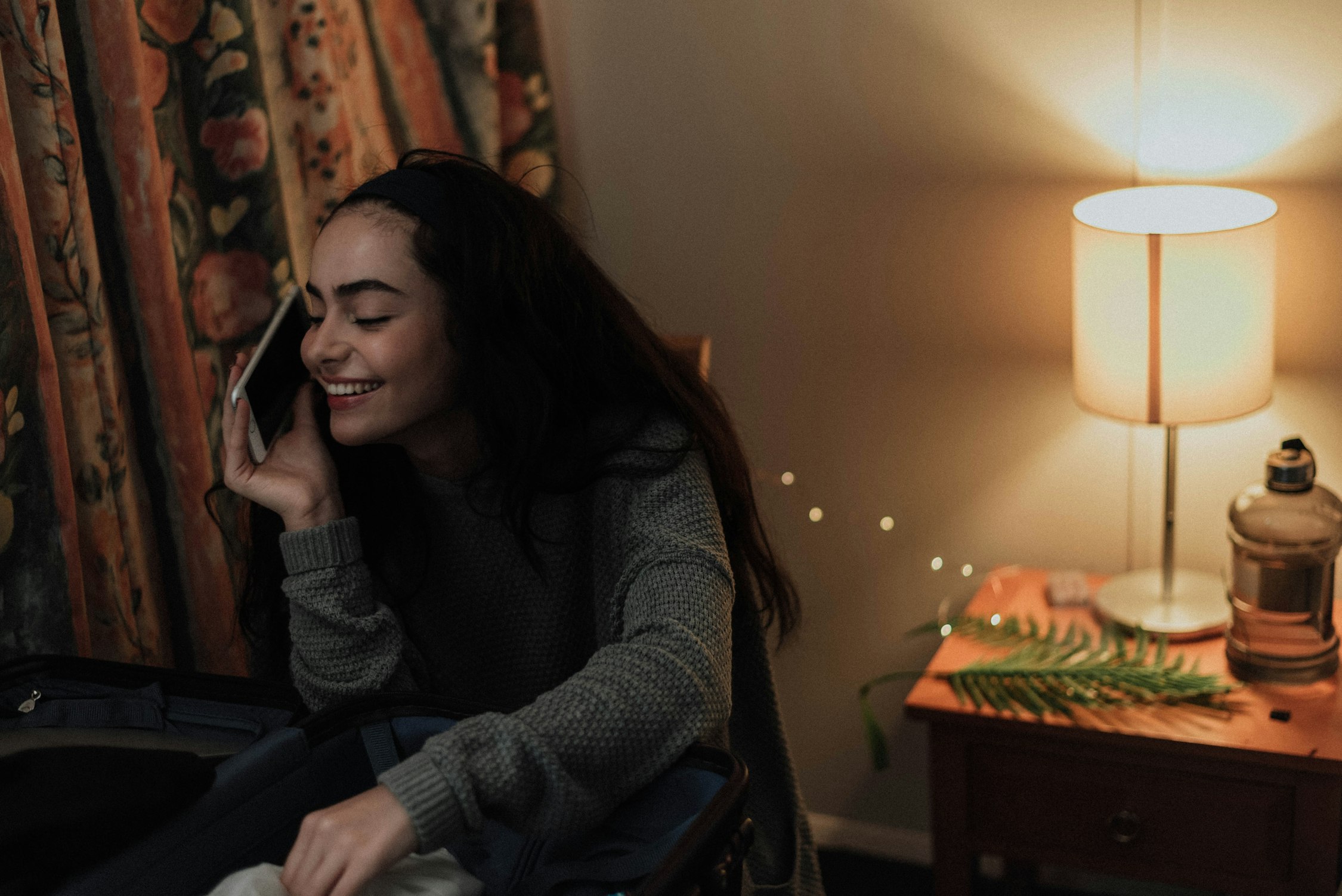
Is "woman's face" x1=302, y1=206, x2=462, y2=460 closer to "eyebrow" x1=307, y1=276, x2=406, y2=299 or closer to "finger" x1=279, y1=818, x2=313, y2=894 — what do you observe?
"eyebrow" x1=307, y1=276, x2=406, y2=299

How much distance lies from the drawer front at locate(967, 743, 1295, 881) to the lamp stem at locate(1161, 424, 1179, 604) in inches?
10.7

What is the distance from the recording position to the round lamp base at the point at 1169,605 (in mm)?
1582

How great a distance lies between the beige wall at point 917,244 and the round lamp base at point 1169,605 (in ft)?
0.33

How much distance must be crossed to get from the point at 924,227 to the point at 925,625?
0.58 metres

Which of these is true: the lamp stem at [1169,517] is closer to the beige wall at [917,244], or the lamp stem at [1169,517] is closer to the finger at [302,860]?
the beige wall at [917,244]

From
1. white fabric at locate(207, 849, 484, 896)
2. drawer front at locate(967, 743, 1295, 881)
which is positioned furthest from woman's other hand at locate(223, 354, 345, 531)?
drawer front at locate(967, 743, 1295, 881)

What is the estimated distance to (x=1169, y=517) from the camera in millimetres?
1602

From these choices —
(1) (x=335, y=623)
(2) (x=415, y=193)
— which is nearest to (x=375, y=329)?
(2) (x=415, y=193)

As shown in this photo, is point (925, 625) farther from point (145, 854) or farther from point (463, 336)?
point (145, 854)

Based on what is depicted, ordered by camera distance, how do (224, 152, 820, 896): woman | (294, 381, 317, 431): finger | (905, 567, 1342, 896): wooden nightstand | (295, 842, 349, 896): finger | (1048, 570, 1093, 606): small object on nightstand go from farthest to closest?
(1048, 570, 1093, 606): small object on nightstand → (905, 567, 1342, 896): wooden nightstand → (294, 381, 317, 431): finger → (224, 152, 820, 896): woman → (295, 842, 349, 896): finger

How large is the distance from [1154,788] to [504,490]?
84cm

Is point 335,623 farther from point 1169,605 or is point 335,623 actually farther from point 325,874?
point 1169,605

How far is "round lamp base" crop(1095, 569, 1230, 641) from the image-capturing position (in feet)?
5.19

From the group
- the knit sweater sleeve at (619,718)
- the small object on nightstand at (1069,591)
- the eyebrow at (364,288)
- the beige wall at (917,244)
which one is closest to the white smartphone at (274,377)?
the eyebrow at (364,288)
